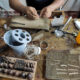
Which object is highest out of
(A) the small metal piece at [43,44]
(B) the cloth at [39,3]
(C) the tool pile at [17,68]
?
(B) the cloth at [39,3]

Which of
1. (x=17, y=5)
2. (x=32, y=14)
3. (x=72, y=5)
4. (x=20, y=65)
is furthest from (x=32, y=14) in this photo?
(x=72, y=5)

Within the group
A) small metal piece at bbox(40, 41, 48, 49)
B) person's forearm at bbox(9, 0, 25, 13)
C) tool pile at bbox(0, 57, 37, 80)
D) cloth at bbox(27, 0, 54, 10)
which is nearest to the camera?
tool pile at bbox(0, 57, 37, 80)

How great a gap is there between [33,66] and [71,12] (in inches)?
44.6

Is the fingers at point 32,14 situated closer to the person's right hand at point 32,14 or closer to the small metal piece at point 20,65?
the person's right hand at point 32,14

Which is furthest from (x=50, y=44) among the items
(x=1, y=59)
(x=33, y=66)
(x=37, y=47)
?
(x=1, y=59)

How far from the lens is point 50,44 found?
96cm

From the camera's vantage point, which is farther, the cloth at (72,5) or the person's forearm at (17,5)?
the cloth at (72,5)

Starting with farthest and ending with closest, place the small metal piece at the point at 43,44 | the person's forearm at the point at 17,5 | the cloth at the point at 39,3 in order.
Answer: the cloth at the point at 39,3
the person's forearm at the point at 17,5
the small metal piece at the point at 43,44

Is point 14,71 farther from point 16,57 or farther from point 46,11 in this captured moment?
point 46,11

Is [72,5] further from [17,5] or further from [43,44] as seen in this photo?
[43,44]

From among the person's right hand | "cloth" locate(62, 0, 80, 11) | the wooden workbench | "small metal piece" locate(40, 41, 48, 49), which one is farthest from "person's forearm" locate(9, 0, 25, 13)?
"cloth" locate(62, 0, 80, 11)

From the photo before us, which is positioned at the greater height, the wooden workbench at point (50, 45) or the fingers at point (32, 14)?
the fingers at point (32, 14)

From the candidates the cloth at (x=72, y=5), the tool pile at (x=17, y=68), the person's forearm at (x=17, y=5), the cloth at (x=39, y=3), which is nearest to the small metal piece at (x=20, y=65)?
the tool pile at (x=17, y=68)

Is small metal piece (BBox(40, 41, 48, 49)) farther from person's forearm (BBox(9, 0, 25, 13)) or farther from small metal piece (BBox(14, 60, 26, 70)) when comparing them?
person's forearm (BBox(9, 0, 25, 13))
